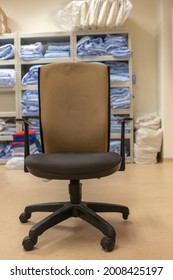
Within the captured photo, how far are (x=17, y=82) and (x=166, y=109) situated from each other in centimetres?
206

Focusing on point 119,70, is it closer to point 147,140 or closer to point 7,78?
point 147,140

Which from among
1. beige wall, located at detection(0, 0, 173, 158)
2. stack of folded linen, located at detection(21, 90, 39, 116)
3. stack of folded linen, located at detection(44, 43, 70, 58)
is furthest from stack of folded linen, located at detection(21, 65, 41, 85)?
beige wall, located at detection(0, 0, 173, 158)

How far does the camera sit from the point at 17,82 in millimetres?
3488

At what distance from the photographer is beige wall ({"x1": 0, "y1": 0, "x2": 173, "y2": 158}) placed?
3570mm

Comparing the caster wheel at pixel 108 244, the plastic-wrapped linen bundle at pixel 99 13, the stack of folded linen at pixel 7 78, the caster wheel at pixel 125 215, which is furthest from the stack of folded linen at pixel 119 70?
the caster wheel at pixel 108 244

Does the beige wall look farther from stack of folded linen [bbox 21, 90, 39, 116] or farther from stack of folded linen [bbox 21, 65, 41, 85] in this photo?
stack of folded linen [bbox 21, 90, 39, 116]

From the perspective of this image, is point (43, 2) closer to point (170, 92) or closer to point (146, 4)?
point (146, 4)

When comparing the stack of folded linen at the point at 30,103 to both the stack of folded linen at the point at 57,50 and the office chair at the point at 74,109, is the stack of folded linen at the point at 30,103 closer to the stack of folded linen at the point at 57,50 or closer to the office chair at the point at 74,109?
the stack of folded linen at the point at 57,50

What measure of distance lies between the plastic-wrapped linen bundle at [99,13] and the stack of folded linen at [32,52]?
0.56 m

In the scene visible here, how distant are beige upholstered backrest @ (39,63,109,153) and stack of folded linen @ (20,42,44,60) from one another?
1.92 metres

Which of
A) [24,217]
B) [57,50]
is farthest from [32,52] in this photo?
[24,217]

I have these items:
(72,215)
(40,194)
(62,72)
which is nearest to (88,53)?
(62,72)

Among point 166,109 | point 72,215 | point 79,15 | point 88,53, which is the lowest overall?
point 72,215
